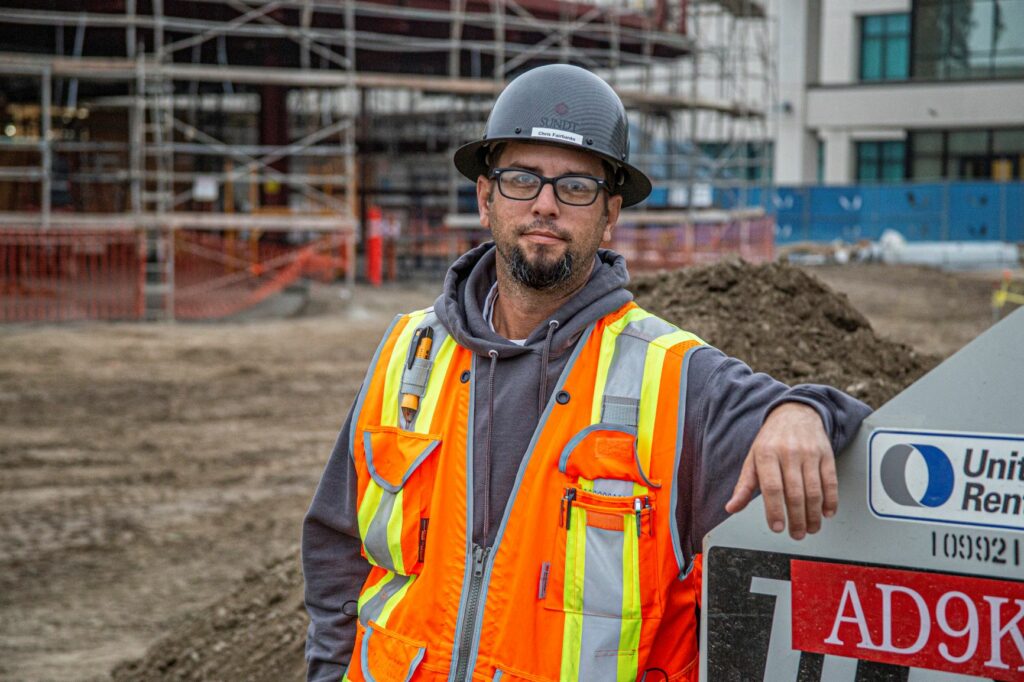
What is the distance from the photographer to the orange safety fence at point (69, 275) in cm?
1878

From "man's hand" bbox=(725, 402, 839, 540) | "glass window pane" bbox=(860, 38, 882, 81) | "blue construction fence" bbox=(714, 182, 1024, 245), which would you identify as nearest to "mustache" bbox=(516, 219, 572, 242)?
"man's hand" bbox=(725, 402, 839, 540)

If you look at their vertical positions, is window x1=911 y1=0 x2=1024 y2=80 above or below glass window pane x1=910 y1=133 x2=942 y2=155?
above

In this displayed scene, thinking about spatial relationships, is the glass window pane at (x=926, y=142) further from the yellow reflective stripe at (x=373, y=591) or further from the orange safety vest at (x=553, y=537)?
the yellow reflective stripe at (x=373, y=591)

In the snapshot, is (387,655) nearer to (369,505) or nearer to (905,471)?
(369,505)

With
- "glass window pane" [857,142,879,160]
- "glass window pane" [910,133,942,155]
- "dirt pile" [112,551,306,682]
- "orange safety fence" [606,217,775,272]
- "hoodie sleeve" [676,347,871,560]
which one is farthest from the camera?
"glass window pane" [857,142,879,160]

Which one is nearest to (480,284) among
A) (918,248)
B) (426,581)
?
(426,581)

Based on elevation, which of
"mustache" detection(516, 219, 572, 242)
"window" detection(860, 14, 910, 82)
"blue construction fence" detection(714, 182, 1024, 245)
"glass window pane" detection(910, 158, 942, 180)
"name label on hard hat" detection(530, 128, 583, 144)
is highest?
"window" detection(860, 14, 910, 82)

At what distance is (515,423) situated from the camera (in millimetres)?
2699

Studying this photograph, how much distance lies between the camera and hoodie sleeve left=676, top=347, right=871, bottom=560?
2459 mm

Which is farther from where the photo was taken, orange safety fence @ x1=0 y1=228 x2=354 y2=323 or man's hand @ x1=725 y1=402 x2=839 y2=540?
orange safety fence @ x1=0 y1=228 x2=354 y2=323

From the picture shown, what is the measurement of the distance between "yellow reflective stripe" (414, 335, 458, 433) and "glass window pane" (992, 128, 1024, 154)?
38.0 m

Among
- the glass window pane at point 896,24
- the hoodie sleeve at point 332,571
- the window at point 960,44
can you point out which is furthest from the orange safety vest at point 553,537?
the glass window pane at point 896,24

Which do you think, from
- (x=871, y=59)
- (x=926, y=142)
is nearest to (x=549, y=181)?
(x=926, y=142)

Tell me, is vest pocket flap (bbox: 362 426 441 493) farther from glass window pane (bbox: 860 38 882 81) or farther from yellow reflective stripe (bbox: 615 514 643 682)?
glass window pane (bbox: 860 38 882 81)
